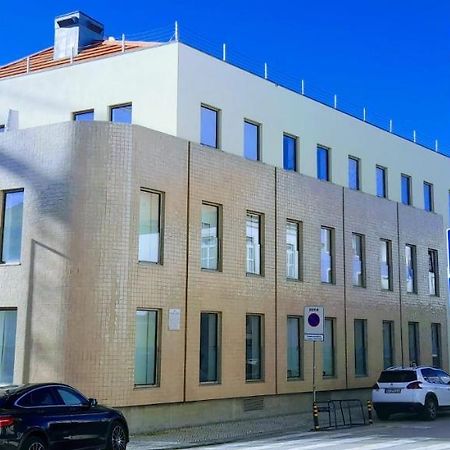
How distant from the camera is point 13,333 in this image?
740 inches

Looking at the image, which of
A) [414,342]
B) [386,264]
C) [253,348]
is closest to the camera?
[253,348]

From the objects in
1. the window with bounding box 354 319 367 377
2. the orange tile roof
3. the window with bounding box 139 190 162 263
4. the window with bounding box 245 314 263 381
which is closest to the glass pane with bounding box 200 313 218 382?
the window with bounding box 245 314 263 381

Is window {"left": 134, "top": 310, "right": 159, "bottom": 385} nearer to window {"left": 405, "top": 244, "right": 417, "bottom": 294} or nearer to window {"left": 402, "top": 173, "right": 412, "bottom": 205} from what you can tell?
window {"left": 405, "top": 244, "right": 417, "bottom": 294}

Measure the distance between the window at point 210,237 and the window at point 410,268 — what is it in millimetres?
11870

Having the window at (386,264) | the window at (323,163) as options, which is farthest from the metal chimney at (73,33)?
the window at (386,264)

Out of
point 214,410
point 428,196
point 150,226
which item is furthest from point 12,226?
point 428,196

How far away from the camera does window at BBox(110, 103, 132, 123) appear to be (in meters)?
22.0

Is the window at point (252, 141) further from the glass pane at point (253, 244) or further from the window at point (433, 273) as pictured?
the window at point (433, 273)

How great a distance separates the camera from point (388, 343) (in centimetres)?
2898

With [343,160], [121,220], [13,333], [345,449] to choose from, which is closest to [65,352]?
[13,333]

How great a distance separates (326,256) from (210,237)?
6.29 metres

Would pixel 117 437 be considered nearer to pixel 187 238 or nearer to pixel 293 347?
pixel 187 238

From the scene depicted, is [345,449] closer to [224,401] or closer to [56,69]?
[224,401]

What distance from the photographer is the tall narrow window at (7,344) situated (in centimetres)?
1858
